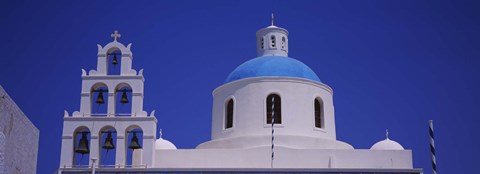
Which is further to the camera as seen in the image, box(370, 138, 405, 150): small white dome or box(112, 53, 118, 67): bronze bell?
box(370, 138, 405, 150): small white dome

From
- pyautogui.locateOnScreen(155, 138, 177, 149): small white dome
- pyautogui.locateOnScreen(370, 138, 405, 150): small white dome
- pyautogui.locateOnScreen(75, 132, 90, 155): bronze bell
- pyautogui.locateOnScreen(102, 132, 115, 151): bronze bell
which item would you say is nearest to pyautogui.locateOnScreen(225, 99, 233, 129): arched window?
pyautogui.locateOnScreen(155, 138, 177, 149): small white dome

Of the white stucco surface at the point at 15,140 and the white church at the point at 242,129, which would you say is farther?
the white church at the point at 242,129

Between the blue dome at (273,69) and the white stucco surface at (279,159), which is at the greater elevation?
the blue dome at (273,69)

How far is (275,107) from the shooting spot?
2477cm

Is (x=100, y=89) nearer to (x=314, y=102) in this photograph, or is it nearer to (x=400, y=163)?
(x=314, y=102)

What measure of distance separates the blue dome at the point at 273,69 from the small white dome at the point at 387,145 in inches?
163

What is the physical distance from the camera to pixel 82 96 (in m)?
22.1

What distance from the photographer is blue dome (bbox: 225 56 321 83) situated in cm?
2531

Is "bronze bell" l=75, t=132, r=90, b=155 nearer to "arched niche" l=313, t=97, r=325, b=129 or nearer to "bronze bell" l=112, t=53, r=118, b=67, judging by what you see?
"bronze bell" l=112, t=53, r=118, b=67

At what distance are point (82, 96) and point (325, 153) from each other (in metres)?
8.17

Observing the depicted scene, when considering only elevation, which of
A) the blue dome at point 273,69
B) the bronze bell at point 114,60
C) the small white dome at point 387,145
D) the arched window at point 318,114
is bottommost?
the small white dome at point 387,145

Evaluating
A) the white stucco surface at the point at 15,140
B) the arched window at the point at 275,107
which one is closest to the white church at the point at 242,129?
the arched window at the point at 275,107

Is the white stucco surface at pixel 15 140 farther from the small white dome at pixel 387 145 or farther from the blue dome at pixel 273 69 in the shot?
the small white dome at pixel 387 145

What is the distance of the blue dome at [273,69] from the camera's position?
2531 centimetres
